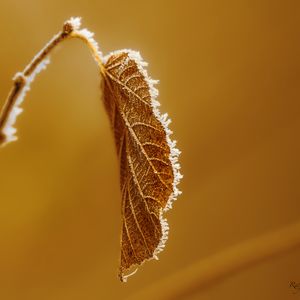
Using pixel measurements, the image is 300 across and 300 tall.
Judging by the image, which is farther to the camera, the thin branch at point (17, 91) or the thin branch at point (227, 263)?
the thin branch at point (227, 263)

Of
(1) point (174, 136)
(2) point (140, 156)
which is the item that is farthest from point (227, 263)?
(2) point (140, 156)

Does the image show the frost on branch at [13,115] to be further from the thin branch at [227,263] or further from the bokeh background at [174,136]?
the bokeh background at [174,136]

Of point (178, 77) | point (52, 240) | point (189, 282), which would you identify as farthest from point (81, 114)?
point (189, 282)

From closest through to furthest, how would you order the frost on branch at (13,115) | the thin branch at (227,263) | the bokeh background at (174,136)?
the frost on branch at (13,115)
the thin branch at (227,263)
the bokeh background at (174,136)

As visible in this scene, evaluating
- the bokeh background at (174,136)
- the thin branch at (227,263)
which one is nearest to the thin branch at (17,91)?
the thin branch at (227,263)

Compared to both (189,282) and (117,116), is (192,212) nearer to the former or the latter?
(189,282)

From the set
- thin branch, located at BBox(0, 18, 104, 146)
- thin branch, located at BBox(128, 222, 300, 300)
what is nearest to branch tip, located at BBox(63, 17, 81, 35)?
thin branch, located at BBox(0, 18, 104, 146)
